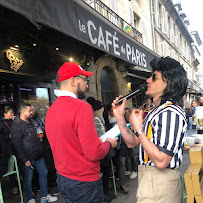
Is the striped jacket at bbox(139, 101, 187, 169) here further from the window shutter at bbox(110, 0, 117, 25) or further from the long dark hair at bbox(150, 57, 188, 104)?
the window shutter at bbox(110, 0, 117, 25)

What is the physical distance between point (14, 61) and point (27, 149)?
231cm

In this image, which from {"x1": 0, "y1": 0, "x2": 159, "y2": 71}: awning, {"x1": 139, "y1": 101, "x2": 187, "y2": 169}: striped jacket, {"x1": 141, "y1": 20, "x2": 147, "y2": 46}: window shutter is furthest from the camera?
{"x1": 141, "y1": 20, "x2": 147, "y2": 46}: window shutter

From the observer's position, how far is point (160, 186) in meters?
1.22

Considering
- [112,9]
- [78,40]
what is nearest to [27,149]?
[78,40]

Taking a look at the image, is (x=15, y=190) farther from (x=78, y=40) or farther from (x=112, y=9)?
(x=112, y=9)

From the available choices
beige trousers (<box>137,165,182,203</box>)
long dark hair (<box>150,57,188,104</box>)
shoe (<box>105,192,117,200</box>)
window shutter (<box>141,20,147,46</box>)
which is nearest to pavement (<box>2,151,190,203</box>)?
shoe (<box>105,192,117,200</box>)

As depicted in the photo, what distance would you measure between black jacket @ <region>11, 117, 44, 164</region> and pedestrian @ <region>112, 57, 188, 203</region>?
2.45m

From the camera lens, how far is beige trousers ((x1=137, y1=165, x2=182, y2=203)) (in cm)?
121

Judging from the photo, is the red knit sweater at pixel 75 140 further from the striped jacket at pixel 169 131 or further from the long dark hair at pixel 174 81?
the long dark hair at pixel 174 81

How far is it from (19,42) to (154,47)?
1132cm

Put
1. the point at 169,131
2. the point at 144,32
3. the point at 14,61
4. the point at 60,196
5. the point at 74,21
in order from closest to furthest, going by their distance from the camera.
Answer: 1. the point at 169,131
2. the point at 74,21
3. the point at 60,196
4. the point at 14,61
5. the point at 144,32

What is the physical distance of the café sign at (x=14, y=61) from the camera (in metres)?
4.27

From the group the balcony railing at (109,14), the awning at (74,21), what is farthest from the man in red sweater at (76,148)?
the balcony railing at (109,14)

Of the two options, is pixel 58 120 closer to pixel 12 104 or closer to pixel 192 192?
pixel 192 192
